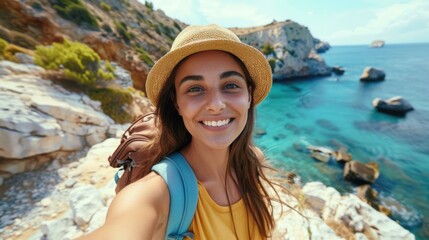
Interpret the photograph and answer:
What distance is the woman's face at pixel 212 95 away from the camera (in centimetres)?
140

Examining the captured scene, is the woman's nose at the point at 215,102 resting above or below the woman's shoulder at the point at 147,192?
above

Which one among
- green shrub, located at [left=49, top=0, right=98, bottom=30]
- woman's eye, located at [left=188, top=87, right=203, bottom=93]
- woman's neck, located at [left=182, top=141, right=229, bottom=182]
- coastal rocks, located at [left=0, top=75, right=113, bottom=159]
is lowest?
coastal rocks, located at [left=0, top=75, right=113, bottom=159]

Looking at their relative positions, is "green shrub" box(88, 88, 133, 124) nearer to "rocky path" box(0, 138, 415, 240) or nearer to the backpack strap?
"rocky path" box(0, 138, 415, 240)

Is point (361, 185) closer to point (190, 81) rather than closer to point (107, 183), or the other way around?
point (107, 183)

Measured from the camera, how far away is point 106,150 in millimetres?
5613

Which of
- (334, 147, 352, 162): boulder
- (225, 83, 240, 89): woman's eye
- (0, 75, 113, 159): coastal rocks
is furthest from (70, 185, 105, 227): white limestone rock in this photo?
(334, 147, 352, 162): boulder

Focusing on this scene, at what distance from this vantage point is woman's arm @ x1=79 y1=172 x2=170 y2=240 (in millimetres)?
1013

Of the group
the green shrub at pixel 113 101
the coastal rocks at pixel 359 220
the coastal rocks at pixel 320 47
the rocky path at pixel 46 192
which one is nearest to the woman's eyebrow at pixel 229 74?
the rocky path at pixel 46 192

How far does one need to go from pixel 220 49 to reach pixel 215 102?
37cm

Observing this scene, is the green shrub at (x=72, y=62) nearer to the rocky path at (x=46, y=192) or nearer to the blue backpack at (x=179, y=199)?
the rocky path at (x=46, y=192)

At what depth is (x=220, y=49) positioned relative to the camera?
1.41 metres

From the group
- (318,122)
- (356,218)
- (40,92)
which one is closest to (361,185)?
(356,218)

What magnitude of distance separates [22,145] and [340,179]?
1128cm

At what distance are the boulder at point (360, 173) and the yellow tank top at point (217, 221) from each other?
972 cm
